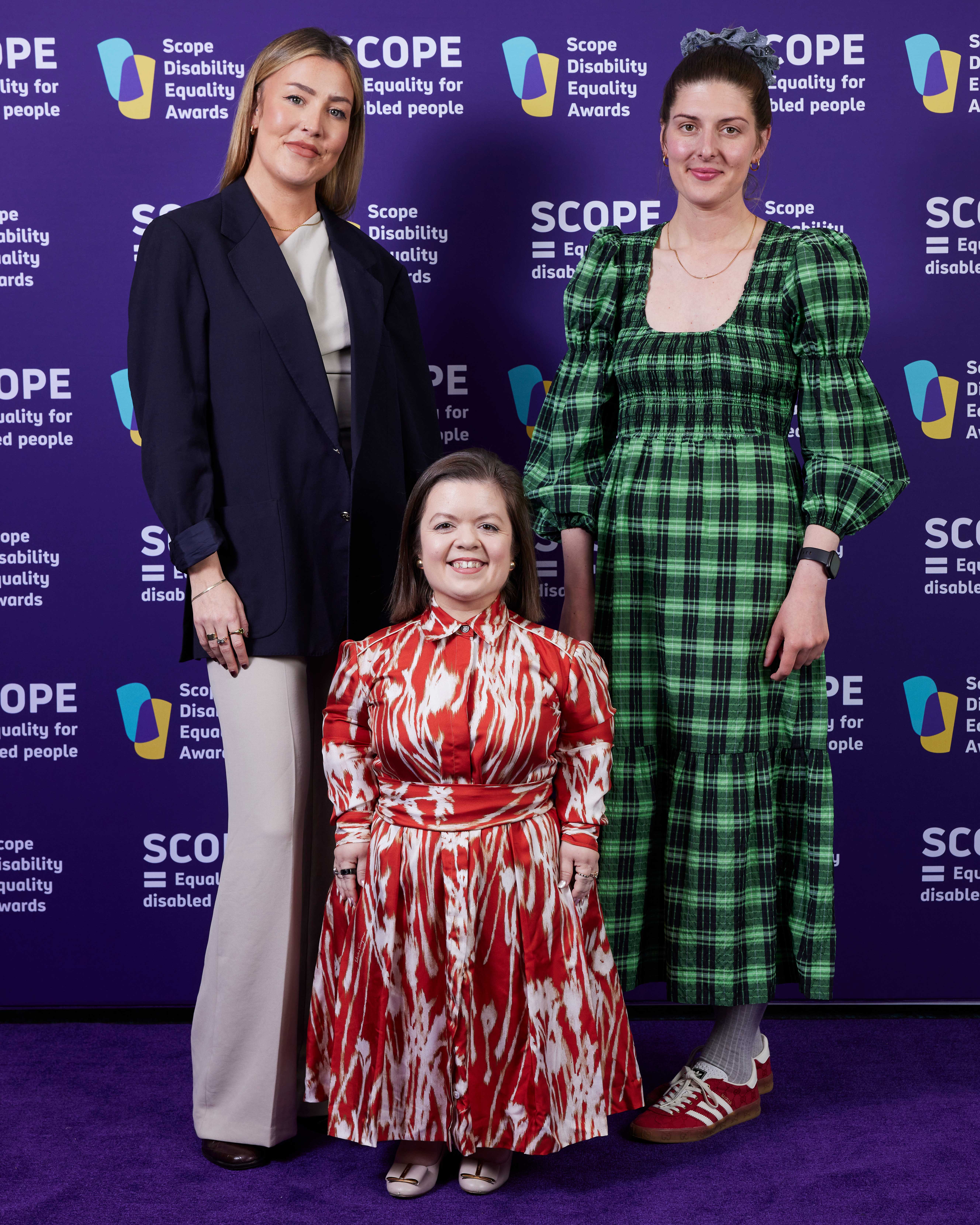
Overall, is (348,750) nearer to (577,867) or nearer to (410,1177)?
(577,867)

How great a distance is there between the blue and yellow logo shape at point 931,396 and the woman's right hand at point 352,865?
1667 millimetres

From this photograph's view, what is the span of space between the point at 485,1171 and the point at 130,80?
7.76ft

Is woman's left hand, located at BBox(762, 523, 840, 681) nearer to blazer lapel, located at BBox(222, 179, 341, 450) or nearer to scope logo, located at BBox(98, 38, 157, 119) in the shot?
blazer lapel, located at BBox(222, 179, 341, 450)

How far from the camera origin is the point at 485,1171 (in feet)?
6.32

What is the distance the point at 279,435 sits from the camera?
6.39ft

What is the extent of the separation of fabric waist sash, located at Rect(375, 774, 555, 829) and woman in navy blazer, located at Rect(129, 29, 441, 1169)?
0.73 feet

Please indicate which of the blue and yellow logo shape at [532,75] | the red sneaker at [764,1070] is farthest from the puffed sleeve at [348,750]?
the blue and yellow logo shape at [532,75]

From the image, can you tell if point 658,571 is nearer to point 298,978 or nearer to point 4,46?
point 298,978

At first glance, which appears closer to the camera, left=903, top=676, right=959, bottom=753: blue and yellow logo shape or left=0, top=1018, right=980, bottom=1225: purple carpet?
left=0, top=1018, right=980, bottom=1225: purple carpet

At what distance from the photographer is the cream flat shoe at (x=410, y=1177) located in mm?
1908

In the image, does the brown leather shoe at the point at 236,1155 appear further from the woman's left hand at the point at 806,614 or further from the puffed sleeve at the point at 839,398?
the puffed sleeve at the point at 839,398

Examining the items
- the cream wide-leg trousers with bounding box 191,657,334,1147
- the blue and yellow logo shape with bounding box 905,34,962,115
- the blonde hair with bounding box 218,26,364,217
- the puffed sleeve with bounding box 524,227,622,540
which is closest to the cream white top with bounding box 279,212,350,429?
the blonde hair with bounding box 218,26,364,217

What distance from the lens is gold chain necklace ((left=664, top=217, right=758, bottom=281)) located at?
2.04m

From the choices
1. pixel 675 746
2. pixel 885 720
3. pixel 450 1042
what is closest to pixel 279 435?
pixel 675 746
